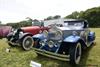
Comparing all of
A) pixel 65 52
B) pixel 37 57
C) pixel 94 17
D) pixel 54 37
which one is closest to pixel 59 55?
pixel 65 52

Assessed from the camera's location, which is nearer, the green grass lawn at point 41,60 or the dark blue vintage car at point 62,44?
the dark blue vintage car at point 62,44

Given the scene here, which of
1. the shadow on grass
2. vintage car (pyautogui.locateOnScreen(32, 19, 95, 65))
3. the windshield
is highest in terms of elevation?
the windshield

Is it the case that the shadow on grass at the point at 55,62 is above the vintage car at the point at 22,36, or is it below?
below

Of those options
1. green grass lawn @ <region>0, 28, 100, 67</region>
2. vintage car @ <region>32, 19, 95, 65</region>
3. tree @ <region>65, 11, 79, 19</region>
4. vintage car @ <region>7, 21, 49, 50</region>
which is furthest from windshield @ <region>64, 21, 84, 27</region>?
tree @ <region>65, 11, 79, 19</region>

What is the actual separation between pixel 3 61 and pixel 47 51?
1.84m

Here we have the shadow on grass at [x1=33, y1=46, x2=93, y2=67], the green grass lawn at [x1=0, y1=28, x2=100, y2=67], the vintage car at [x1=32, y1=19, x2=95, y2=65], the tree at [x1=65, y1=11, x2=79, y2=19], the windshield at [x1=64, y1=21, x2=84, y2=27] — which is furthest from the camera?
the tree at [x1=65, y1=11, x2=79, y2=19]

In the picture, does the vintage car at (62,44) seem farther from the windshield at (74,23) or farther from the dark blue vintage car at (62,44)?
the windshield at (74,23)

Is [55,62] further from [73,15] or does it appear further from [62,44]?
[73,15]

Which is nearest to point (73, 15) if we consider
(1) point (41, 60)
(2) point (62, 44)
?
(1) point (41, 60)

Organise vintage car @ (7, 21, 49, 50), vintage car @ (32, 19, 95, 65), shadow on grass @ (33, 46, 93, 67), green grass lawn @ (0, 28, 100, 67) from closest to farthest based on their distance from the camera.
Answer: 1. vintage car @ (32, 19, 95, 65)
2. shadow on grass @ (33, 46, 93, 67)
3. green grass lawn @ (0, 28, 100, 67)
4. vintage car @ (7, 21, 49, 50)

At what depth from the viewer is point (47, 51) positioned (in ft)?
19.1

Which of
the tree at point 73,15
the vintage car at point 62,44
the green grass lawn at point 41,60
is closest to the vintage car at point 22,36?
the green grass lawn at point 41,60

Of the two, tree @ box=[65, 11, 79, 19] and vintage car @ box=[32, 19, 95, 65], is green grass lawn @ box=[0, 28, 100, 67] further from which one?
tree @ box=[65, 11, 79, 19]

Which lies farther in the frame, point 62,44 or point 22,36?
point 22,36
